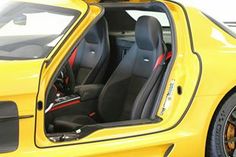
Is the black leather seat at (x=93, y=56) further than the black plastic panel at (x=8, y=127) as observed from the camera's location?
Yes

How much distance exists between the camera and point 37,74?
111 inches

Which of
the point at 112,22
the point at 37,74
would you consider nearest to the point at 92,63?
the point at 112,22

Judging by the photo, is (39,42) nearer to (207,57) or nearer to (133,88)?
(133,88)

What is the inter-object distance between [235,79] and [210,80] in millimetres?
241

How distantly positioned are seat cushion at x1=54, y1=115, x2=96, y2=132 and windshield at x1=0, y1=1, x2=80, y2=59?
0.66 m

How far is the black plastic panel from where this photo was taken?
2.75 m

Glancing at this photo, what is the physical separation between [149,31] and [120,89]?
59cm

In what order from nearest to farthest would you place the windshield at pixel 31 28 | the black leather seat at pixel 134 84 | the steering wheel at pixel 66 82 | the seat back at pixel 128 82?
the windshield at pixel 31 28
the black leather seat at pixel 134 84
the seat back at pixel 128 82
the steering wheel at pixel 66 82

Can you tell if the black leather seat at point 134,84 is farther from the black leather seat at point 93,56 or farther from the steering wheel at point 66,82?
the black leather seat at point 93,56

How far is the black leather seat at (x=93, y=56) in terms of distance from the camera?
4340 millimetres

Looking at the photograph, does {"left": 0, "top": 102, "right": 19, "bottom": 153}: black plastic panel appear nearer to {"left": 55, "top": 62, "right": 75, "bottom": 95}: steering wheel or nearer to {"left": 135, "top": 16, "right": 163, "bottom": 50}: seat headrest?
{"left": 55, "top": 62, "right": 75, "bottom": 95}: steering wheel

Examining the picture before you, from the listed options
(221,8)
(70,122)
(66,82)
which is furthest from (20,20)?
(221,8)

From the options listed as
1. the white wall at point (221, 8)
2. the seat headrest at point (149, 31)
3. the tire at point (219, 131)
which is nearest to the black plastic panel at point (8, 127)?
the seat headrest at point (149, 31)

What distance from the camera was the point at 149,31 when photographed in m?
3.62
